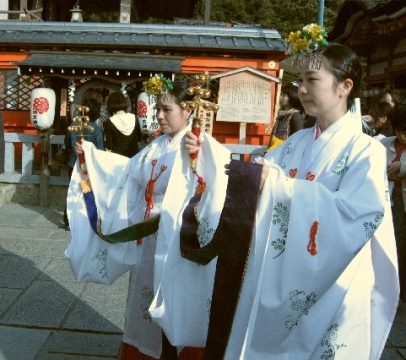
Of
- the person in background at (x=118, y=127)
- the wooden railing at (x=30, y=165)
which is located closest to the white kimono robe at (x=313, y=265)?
the person in background at (x=118, y=127)

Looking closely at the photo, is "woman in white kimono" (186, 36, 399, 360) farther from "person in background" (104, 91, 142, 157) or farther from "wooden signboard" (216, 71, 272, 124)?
"wooden signboard" (216, 71, 272, 124)

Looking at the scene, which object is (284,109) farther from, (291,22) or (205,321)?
(291,22)

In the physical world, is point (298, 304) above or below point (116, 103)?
below

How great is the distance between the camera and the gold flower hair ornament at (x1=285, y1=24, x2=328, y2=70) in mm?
2145

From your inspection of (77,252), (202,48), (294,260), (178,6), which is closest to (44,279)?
(77,252)

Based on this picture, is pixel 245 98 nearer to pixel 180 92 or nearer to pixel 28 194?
pixel 28 194

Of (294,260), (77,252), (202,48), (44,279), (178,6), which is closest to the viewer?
(294,260)

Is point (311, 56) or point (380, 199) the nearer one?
point (380, 199)

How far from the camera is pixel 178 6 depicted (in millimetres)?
16578

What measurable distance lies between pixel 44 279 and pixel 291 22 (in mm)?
21798

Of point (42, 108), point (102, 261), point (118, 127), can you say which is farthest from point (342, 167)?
point (42, 108)

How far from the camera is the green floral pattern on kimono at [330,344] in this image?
2.04 m

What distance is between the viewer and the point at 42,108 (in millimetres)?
7562

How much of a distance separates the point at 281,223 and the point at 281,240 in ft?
0.22
